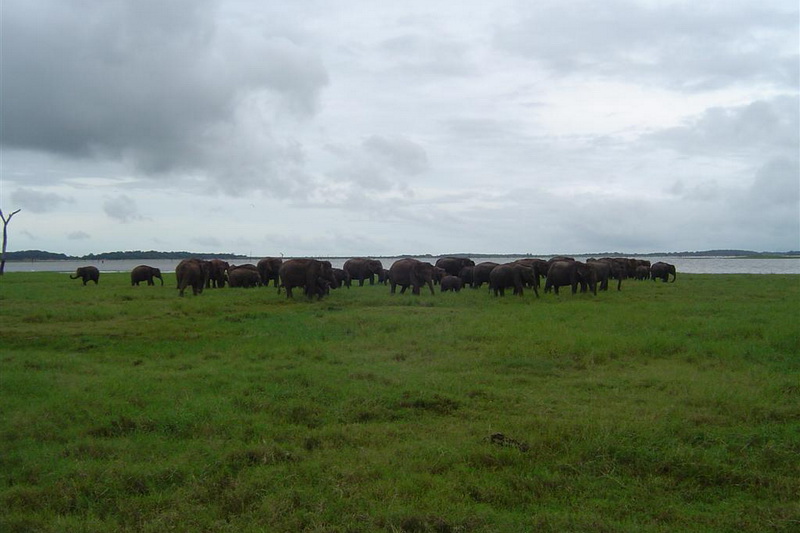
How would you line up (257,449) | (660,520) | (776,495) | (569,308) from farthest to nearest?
(569,308) → (257,449) → (776,495) → (660,520)

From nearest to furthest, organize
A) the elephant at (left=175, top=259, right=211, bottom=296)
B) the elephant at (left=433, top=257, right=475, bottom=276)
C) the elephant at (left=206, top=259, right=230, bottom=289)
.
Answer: the elephant at (left=175, top=259, right=211, bottom=296), the elephant at (left=206, top=259, right=230, bottom=289), the elephant at (left=433, top=257, right=475, bottom=276)

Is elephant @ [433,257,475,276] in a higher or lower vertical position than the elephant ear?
higher

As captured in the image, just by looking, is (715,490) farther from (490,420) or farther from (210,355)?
(210,355)

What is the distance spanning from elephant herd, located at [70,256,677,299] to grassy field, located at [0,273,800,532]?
9260 millimetres

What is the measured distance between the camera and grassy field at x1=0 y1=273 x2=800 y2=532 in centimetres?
523

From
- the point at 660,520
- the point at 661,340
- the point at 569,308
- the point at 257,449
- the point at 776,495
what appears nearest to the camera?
the point at 660,520

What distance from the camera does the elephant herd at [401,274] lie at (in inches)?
923

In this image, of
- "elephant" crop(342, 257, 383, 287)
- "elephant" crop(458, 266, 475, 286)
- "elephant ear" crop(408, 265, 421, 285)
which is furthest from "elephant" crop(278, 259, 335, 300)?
"elephant" crop(458, 266, 475, 286)

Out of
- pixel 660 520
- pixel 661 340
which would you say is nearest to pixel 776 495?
pixel 660 520

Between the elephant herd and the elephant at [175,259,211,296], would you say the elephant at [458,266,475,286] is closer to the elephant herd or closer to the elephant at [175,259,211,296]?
the elephant herd

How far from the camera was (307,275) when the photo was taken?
23.0 meters

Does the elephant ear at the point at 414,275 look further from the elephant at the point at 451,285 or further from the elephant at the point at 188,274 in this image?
the elephant at the point at 188,274

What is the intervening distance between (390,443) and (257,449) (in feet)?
4.72

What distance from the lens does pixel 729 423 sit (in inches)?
289
